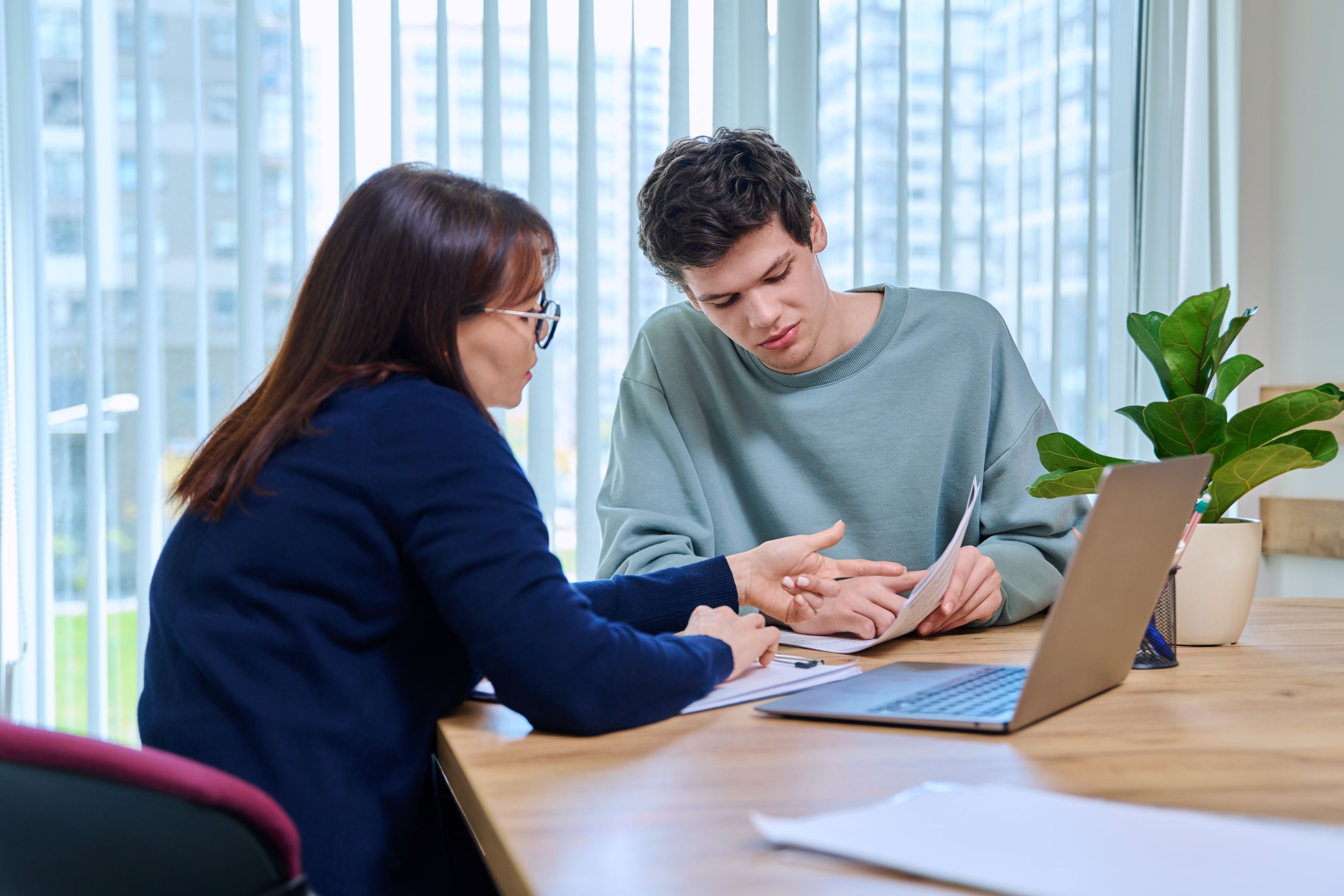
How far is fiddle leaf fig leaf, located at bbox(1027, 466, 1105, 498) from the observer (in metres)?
1.17

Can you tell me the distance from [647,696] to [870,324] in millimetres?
1049

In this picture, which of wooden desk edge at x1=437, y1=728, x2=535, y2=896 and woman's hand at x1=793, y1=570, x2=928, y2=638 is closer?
wooden desk edge at x1=437, y1=728, x2=535, y2=896

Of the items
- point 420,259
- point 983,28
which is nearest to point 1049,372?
point 983,28

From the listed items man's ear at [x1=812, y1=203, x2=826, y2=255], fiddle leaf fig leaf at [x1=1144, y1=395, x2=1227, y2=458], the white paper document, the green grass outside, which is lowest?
the green grass outside

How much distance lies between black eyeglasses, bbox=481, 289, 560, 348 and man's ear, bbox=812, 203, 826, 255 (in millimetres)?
621

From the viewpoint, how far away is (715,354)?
5.66ft

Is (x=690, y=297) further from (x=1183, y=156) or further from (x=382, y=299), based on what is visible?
(x=1183, y=156)

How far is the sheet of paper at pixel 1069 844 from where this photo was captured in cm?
49

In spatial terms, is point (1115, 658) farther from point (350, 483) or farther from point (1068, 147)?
point (1068, 147)

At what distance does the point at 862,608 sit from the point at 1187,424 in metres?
0.42

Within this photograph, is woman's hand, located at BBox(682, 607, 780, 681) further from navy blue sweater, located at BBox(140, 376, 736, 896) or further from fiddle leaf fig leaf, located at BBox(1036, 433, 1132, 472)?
fiddle leaf fig leaf, located at BBox(1036, 433, 1132, 472)

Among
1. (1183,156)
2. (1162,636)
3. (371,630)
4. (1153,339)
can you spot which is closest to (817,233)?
(1153,339)

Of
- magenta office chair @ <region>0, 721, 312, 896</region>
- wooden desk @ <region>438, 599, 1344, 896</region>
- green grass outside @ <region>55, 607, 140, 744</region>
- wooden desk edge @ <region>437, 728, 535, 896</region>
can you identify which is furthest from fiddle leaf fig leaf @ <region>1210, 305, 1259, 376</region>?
green grass outside @ <region>55, 607, 140, 744</region>

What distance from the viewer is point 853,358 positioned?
5.49 ft
